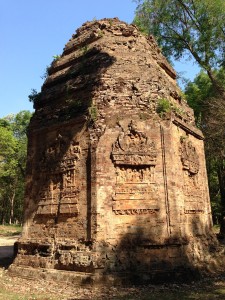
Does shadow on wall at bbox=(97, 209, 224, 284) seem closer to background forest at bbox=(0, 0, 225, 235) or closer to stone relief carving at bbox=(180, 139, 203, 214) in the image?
stone relief carving at bbox=(180, 139, 203, 214)

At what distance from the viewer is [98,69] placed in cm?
997

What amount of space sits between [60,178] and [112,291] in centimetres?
383

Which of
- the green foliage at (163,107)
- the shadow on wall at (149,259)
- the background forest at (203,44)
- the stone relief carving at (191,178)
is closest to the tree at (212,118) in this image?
the background forest at (203,44)

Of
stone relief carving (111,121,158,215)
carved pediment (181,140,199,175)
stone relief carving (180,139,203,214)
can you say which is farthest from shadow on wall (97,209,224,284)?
carved pediment (181,140,199,175)

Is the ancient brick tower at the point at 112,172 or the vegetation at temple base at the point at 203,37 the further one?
the vegetation at temple base at the point at 203,37

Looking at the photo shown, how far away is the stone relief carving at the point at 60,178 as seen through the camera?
29.5 ft

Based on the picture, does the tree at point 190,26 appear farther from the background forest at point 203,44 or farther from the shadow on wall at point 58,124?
the shadow on wall at point 58,124

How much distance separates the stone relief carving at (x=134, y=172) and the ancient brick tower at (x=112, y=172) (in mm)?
29

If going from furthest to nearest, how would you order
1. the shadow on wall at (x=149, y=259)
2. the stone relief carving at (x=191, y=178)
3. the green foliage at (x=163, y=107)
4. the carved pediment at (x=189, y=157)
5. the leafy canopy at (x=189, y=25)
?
1. the leafy canopy at (x=189, y=25)
2. the carved pediment at (x=189, y=157)
3. the stone relief carving at (x=191, y=178)
4. the green foliage at (x=163, y=107)
5. the shadow on wall at (x=149, y=259)

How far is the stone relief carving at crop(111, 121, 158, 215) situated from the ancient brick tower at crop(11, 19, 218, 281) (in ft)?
0.09

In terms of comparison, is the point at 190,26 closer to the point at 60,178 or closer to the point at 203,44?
the point at 203,44

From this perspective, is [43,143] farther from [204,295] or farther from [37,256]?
[204,295]

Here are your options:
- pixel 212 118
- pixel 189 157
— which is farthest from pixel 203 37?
pixel 189 157

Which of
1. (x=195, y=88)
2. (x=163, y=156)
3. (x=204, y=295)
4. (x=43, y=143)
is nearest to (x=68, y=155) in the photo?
(x=43, y=143)
